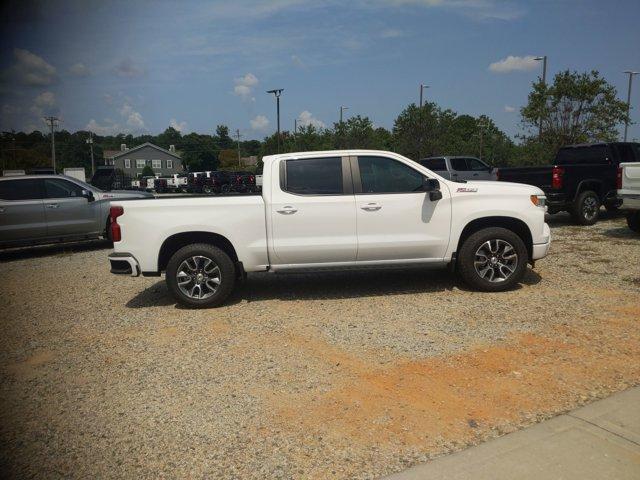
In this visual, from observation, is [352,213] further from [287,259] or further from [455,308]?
[455,308]

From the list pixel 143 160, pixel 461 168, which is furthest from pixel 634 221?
pixel 143 160

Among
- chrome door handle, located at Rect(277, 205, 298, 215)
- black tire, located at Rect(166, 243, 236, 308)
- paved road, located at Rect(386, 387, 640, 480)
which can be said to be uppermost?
chrome door handle, located at Rect(277, 205, 298, 215)

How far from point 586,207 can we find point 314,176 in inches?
358

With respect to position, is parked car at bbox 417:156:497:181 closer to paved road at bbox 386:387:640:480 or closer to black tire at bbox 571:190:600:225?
black tire at bbox 571:190:600:225

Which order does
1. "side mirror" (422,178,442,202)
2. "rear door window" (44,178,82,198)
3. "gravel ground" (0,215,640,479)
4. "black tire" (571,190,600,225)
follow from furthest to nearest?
"black tire" (571,190,600,225)
"rear door window" (44,178,82,198)
"side mirror" (422,178,442,202)
"gravel ground" (0,215,640,479)

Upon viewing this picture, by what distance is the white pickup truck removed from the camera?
611cm

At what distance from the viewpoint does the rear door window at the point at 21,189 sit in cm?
1079

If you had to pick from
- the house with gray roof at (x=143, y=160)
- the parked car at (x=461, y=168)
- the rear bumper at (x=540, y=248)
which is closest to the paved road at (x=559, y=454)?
the rear bumper at (x=540, y=248)

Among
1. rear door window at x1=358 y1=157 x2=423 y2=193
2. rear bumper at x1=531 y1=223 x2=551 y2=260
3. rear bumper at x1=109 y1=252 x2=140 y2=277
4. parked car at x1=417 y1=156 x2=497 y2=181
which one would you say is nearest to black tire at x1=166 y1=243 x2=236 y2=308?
rear bumper at x1=109 y1=252 x2=140 y2=277

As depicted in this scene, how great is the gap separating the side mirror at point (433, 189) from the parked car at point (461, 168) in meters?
12.8

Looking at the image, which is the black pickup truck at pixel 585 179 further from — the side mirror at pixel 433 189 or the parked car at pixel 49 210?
the parked car at pixel 49 210

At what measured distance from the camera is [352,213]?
6172 millimetres

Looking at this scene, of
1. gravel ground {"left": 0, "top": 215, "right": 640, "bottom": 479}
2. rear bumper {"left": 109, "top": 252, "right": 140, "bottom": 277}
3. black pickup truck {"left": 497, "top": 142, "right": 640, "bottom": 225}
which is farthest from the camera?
black pickup truck {"left": 497, "top": 142, "right": 640, "bottom": 225}

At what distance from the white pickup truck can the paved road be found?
3.21m
